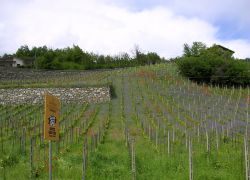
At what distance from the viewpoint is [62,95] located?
125ft

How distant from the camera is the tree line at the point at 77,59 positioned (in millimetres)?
71062

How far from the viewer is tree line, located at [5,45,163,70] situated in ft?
233

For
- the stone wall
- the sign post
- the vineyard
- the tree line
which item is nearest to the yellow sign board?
the sign post

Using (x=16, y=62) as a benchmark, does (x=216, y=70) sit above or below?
below

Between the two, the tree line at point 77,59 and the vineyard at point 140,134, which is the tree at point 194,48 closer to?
the tree line at point 77,59

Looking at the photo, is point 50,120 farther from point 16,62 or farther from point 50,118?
point 16,62

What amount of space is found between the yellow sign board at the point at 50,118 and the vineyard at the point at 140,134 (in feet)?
11.1

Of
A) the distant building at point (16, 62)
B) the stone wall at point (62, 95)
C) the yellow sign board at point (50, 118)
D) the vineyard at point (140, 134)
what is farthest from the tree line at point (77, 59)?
the yellow sign board at point (50, 118)

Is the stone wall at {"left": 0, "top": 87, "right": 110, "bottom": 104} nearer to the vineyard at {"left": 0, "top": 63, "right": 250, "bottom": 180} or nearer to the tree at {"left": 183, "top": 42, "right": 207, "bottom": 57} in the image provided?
the vineyard at {"left": 0, "top": 63, "right": 250, "bottom": 180}

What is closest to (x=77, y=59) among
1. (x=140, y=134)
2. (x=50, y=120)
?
(x=140, y=134)

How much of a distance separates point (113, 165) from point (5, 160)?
3870 mm

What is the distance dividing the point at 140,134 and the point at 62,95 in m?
15.6

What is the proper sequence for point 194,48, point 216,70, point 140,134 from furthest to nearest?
point 194,48, point 216,70, point 140,134

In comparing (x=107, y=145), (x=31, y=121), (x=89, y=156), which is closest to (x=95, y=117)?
(x=31, y=121)
